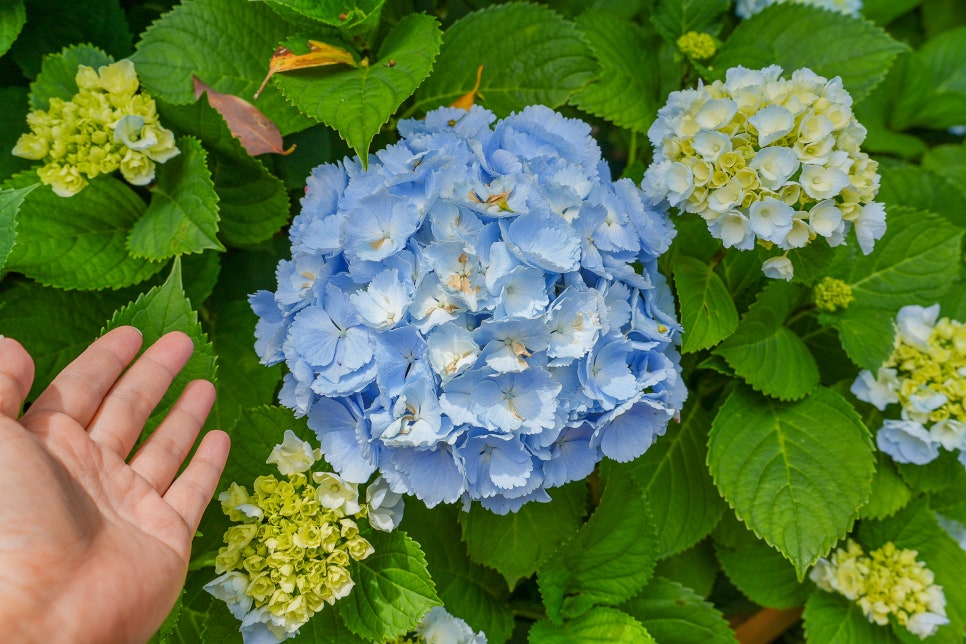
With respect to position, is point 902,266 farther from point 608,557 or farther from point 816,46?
point 608,557

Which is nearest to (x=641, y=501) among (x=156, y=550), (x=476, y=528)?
(x=476, y=528)

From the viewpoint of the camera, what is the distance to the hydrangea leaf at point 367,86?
1127 millimetres

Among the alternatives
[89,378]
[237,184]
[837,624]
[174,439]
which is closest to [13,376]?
[89,378]

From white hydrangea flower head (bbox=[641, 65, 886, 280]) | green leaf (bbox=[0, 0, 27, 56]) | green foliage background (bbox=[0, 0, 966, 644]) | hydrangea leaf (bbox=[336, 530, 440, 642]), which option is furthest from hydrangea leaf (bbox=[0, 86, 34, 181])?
white hydrangea flower head (bbox=[641, 65, 886, 280])

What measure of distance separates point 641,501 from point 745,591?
1.66ft

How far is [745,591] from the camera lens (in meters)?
1.66

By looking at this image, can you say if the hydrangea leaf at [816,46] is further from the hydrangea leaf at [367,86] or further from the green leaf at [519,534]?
the green leaf at [519,534]

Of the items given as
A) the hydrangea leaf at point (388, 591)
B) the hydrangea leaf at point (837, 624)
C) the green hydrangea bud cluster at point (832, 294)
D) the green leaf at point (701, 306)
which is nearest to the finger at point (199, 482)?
the hydrangea leaf at point (388, 591)

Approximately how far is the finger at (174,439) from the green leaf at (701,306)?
723 millimetres

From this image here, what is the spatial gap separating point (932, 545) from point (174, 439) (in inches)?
59.6

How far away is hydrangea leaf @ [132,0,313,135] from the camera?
1322 millimetres

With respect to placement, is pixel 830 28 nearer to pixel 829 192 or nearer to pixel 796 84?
pixel 796 84

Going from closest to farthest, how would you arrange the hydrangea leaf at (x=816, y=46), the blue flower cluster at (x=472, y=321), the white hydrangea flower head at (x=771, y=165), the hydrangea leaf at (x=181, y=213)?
the blue flower cluster at (x=472, y=321), the white hydrangea flower head at (x=771, y=165), the hydrangea leaf at (x=181, y=213), the hydrangea leaf at (x=816, y=46)

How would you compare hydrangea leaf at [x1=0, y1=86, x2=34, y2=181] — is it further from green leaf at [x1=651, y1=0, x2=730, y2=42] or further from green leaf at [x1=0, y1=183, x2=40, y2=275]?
green leaf at [x1=651, y1=0, x2=730, y2=42]
